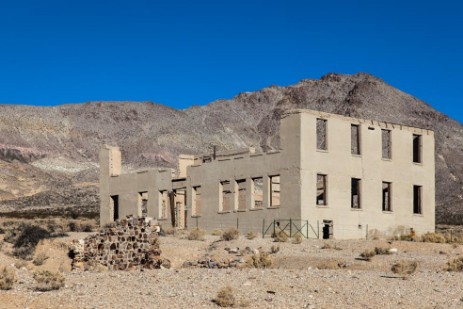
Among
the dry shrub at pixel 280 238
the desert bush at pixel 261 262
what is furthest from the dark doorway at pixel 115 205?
the desert bush at pixel 261 262

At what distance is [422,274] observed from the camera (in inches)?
976

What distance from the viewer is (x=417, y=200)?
5016cm

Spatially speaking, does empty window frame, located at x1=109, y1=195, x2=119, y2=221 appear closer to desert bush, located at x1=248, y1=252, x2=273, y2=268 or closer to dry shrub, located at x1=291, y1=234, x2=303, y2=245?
dry shrub, located at x1=291, y1=234, x2=303, y2=245

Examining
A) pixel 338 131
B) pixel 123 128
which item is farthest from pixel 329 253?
pixel 123 128

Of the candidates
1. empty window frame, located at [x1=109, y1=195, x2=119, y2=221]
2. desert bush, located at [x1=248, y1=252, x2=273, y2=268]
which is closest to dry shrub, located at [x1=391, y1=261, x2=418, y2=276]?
A: desert bush, located at [x1=248, y1=252, x2=273, y2=268]

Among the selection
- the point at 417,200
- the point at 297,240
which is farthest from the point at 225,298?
the point at 417,200

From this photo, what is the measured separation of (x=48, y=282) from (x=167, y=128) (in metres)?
144

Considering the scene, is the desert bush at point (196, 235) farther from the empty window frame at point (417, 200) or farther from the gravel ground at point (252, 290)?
the gravel ground at point (252, 290)

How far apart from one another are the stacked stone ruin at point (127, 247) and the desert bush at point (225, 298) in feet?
32.9

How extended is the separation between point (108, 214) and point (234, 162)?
460 inches

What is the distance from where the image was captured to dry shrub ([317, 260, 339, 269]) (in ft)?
95.3

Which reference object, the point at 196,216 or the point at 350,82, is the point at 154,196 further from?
the point at 350,82

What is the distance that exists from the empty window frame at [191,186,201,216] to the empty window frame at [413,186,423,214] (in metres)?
13.0

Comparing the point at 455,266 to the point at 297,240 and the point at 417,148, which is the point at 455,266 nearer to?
the point at 297,240
